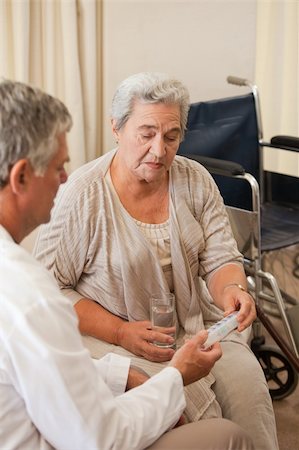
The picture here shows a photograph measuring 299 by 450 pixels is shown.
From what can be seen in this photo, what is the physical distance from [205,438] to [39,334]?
45 centimetres

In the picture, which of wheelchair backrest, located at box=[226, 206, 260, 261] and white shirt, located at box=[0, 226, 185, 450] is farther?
wheelchair backrest, located at box=[226, 206, 260, 261]

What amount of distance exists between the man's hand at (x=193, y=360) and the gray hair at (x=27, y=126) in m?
0.46

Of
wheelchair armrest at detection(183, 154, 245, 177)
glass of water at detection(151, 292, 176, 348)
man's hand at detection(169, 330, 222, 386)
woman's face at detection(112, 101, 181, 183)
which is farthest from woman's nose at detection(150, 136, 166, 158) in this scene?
wheelchair armrest at detection(183, 154, 245, 177)

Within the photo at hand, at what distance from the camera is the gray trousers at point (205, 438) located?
1204 mm

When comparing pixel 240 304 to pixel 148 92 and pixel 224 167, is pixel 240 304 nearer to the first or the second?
pixel 148 92

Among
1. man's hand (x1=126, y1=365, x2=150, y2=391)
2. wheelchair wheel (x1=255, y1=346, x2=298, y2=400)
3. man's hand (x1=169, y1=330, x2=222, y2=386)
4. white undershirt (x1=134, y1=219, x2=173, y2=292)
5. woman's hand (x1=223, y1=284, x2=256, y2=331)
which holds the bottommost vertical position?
Answer: wheelchair wheel (x1=255, y1=346, x2=298, y2=400)

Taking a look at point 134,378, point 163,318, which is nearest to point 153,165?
point 163,318

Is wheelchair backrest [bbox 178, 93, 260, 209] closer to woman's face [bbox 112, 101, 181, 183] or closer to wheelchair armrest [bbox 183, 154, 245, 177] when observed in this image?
wheelchair armrest [bbox 183, 154, 245, 177]

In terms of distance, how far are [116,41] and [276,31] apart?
0.88 m

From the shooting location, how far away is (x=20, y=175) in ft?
3.32

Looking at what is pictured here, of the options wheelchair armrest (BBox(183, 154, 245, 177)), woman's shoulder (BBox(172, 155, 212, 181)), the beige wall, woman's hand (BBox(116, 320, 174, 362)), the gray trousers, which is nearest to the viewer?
the gray trousers

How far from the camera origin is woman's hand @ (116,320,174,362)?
1.59m

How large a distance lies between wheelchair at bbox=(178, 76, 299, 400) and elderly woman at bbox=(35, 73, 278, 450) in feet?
1.84

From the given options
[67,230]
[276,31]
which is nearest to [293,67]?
[276,31]
